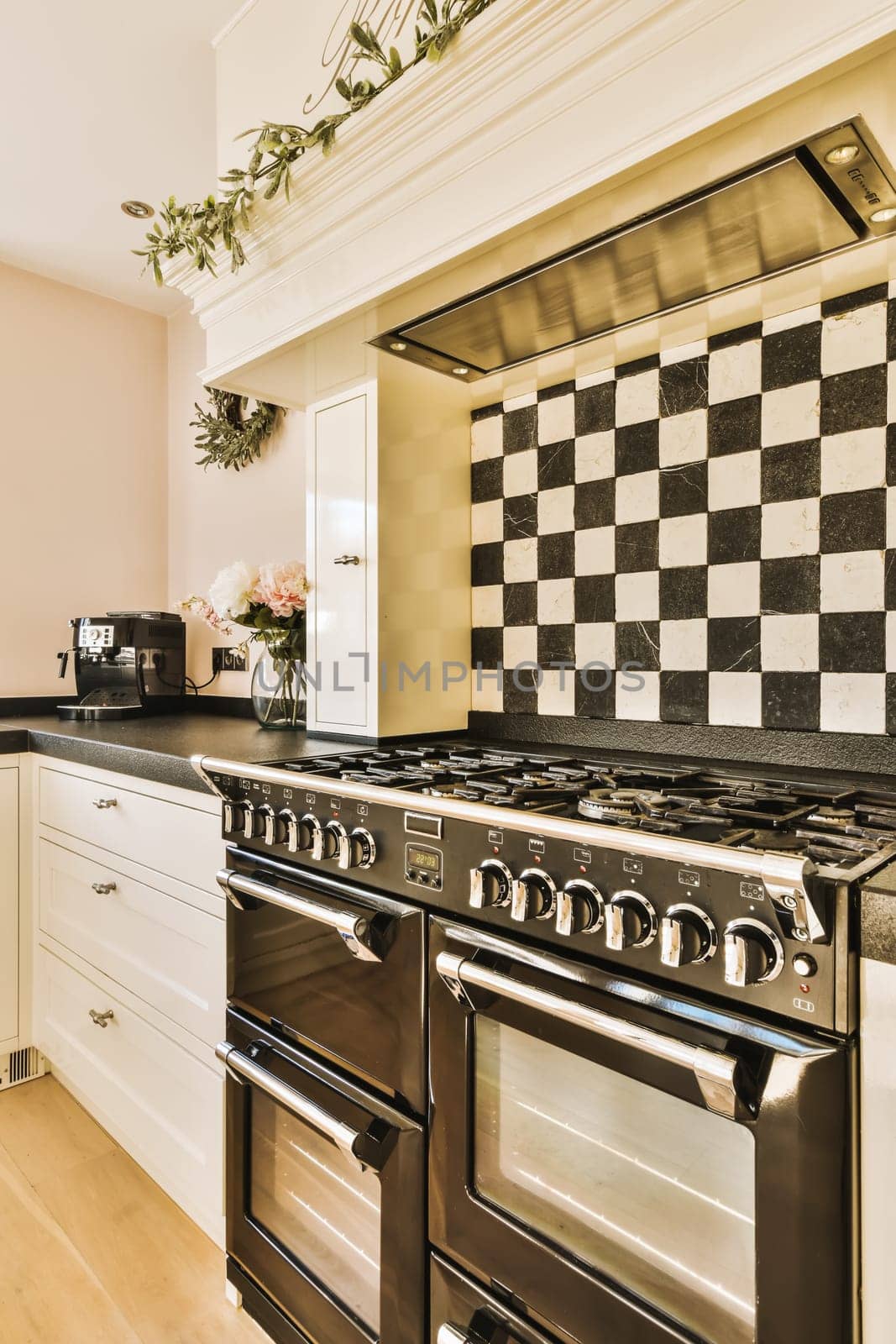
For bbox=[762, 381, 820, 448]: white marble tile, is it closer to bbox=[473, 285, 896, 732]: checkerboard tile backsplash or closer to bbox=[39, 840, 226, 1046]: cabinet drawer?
bbox=[473, 285, 896, 732]: checkerboard tile backsplash

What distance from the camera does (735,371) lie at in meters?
1.39

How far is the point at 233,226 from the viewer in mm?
1560

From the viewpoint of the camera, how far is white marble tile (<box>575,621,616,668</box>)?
1575 millimetres

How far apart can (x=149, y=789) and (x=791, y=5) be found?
1.62m

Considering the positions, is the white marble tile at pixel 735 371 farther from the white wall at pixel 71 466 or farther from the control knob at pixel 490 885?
the white wall at pixel 71 466

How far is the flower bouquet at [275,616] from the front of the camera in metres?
1.91

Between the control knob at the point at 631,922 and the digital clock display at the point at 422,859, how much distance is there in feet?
0.91

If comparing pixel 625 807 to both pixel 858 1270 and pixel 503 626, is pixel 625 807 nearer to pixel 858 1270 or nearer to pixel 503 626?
pixel 858 1270

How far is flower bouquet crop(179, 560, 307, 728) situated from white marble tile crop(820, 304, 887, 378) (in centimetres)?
122

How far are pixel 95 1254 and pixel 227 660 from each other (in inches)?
66.9

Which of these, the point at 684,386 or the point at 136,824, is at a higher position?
the point at 684,386

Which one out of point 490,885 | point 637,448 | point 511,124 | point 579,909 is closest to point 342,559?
point 637,448

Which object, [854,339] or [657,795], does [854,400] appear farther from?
[657,795]

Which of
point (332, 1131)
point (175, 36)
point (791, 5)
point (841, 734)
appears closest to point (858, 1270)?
point (332, 1131)
